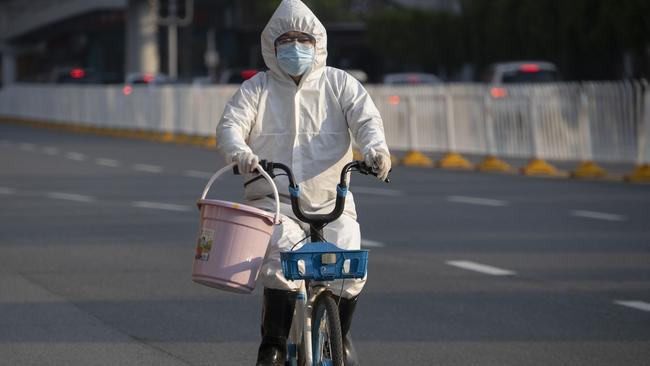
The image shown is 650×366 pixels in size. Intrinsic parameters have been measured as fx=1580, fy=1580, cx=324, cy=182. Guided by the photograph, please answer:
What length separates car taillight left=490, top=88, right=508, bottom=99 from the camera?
26.0 meters

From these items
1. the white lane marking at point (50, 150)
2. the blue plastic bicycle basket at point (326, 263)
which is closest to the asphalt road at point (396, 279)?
the blue plastic bicycle basket at point (326, 263)

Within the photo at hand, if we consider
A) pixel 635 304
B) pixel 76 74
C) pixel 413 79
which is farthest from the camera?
pixel 76 74

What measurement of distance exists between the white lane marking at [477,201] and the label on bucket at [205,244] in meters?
12.0

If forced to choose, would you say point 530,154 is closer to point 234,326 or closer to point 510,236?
point 510,236

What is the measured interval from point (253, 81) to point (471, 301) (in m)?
4.03

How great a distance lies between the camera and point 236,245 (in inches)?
249

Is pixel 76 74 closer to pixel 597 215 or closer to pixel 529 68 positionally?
pixel 529 68

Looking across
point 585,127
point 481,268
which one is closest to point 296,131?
point 481,268

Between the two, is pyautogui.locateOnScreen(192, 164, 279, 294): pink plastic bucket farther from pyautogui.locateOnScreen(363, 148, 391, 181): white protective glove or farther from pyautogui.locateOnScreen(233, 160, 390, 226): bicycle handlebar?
pyautogui.locateOnScreen(363, 148, 391, 181): white protective glove

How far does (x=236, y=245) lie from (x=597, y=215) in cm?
1110

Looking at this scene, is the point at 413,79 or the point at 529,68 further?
the point at 413,79

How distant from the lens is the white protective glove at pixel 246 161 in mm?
6273

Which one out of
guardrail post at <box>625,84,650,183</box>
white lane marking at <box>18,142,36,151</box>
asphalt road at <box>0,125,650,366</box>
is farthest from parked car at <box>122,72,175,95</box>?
asphalt road at <box>0,125,650,366</box>

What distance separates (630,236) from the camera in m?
14.8
